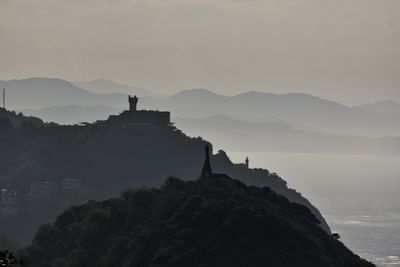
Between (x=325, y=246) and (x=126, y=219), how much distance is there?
24991mm

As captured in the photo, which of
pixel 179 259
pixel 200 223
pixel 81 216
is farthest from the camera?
pixel 81 216

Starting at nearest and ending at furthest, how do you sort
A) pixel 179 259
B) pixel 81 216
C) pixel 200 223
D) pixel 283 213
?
1. pixel 179 259
2. pixel 200 223
3. pixel 283 213
4. pixel 81 216

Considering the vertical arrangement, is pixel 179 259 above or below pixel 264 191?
below

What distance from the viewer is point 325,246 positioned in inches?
5123

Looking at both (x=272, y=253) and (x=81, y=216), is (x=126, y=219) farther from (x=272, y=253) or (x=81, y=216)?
(x=272, y=253)

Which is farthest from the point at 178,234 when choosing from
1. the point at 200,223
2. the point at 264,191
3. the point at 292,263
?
the point at 264,191

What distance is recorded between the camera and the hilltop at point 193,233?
12269cm

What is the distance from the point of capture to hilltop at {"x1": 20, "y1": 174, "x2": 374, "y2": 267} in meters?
123

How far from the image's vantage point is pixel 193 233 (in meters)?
126

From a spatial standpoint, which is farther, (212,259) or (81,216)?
(81,216)

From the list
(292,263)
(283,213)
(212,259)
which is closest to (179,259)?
(212,259)

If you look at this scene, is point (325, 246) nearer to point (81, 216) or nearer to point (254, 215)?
point (254, 215)

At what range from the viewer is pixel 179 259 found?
394 feet

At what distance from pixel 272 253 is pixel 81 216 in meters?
32.9
